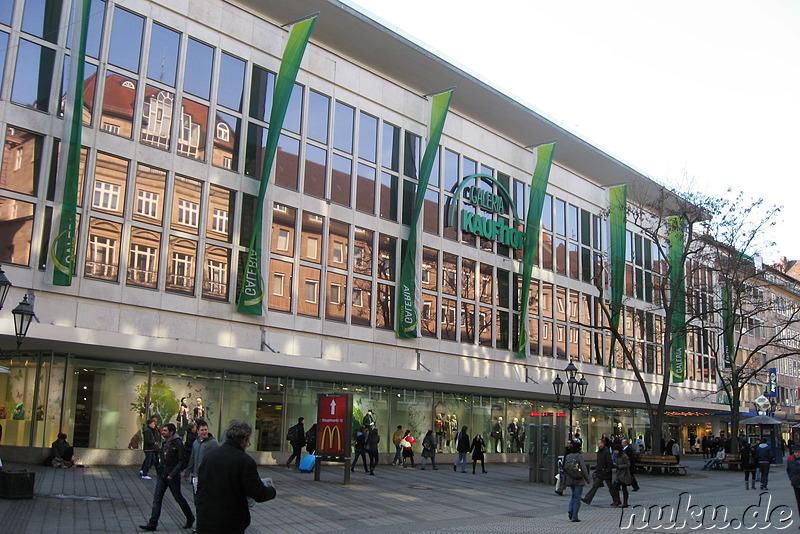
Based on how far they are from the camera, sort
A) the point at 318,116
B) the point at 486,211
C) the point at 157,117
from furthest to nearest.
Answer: the point at 486,211
the point at 318,116
the point at 157,117

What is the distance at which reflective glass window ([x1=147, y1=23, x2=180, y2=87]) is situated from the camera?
2616cm

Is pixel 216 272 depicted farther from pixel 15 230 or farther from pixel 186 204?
pixel 15 230

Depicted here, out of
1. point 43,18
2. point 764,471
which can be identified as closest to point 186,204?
point 43,18

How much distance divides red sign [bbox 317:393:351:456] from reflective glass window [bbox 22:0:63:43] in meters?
13.0

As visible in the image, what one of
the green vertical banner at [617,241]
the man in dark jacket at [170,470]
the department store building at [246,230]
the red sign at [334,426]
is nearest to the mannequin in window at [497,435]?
the department store building at [246,230]

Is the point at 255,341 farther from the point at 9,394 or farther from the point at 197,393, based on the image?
the point at 9,394

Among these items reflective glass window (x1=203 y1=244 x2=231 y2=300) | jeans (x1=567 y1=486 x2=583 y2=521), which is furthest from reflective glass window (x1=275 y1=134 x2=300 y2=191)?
jeans (x1=567 y1=486 x2=583 y2=521)

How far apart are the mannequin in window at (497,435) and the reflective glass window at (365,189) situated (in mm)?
13470

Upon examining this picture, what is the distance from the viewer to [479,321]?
37906 mm

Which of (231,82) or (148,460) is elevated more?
(231,82)

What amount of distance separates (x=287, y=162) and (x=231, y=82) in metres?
3.44

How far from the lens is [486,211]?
128 feet

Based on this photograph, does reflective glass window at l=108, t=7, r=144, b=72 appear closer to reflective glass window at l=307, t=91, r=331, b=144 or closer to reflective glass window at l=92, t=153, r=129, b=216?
reflective glass window at l=92, t=153, r=129, b=216

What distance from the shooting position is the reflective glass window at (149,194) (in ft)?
83.5
